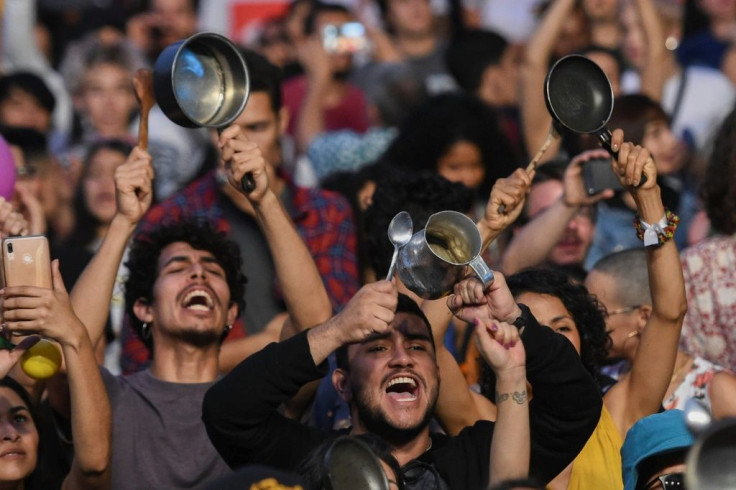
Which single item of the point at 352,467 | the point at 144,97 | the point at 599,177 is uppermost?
the point at 144,97

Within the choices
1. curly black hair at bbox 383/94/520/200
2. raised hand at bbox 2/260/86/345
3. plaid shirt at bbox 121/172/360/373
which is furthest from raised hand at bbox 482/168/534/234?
curly black hair at bbox 383/94/520/200

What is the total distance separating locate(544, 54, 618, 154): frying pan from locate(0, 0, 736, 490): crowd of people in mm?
98

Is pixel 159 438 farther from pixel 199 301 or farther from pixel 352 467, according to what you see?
pixel 352 467

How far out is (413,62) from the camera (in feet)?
34.0

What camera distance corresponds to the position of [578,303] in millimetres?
6141

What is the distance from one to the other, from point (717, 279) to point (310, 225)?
1.68m

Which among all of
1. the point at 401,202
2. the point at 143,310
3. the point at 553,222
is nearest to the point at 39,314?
the point at 143,310

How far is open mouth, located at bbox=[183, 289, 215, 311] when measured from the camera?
6320 millimetres

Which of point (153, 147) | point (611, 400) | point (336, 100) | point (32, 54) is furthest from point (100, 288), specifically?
point (32, 54)

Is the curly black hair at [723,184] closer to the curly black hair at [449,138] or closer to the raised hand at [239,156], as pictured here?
the curly black hair at [449,138]

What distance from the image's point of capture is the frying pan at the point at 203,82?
5.58 meters

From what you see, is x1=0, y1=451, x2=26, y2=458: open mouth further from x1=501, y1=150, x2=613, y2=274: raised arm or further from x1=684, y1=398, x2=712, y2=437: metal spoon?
x1=684, y1=398, x2=712, y2=437: metal spoon

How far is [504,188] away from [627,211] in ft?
6.98

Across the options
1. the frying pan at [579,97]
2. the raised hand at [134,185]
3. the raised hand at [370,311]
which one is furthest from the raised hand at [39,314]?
the frying pan at [579,97]
